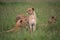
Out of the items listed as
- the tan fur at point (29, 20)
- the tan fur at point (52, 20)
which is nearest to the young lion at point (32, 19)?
the tan fur at point (29, 20)

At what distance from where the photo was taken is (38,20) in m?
2.19

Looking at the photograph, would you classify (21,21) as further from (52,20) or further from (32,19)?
(52,20)

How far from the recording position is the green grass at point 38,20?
2.14 metres

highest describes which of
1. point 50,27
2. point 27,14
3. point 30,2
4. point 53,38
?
point 30,2

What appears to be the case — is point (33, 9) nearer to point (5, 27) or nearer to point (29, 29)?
point (29, 29)

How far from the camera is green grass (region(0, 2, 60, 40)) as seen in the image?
7.04ft

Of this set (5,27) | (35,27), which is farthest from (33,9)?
(5,27)

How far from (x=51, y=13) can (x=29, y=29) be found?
0.37 metres

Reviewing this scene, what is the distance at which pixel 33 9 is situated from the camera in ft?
7.21

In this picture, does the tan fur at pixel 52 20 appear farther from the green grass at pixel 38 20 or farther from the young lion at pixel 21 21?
the young lion at pixel 21 21

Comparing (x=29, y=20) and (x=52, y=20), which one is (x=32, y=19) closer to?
(x=29, y=20)

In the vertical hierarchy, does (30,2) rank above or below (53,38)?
above

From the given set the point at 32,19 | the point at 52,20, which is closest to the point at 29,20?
the point at 32,19

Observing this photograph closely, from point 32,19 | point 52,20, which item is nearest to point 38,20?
point 32,19
